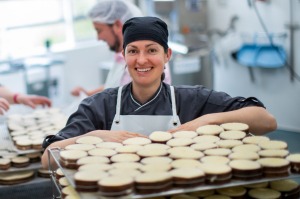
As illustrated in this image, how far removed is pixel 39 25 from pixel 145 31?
3909 millimetres

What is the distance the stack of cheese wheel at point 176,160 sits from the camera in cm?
150

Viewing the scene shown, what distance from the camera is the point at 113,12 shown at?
10.7 ft

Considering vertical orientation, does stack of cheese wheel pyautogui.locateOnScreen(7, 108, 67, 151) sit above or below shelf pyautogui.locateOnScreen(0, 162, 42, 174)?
above

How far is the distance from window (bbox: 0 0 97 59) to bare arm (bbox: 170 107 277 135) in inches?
148

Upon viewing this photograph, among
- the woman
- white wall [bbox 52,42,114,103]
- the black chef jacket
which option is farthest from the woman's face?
white wall [bbox 52,42,114,103]

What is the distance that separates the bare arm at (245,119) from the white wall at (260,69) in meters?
3.44

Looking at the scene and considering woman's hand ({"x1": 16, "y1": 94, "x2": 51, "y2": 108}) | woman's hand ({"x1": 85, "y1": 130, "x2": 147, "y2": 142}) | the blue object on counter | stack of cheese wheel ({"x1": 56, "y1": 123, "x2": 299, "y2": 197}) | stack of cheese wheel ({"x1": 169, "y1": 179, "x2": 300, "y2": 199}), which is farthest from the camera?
the blue object on counter

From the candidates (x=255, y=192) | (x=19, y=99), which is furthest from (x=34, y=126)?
(x=255, y=192)

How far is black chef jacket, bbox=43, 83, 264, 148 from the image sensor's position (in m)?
2.20

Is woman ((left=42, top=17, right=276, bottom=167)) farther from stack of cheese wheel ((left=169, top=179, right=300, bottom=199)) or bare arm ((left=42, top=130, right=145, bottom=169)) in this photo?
stack of cheese wheel ((left=169, top=179, right=300, bottom=199))

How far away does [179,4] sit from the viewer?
18.3 feet

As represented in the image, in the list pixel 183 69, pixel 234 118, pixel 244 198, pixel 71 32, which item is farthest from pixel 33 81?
pixel 244 198

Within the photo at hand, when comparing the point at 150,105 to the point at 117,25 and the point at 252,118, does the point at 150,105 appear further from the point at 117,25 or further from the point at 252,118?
the point at 117,25

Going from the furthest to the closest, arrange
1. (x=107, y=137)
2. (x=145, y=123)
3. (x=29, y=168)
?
(x=29, y=168)
(x=145, y=123)
(x=107, y=137)
